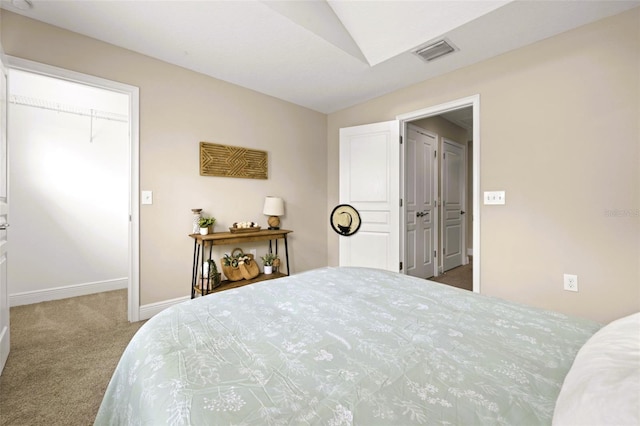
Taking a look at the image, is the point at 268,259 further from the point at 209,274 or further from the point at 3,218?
the point at 3,218

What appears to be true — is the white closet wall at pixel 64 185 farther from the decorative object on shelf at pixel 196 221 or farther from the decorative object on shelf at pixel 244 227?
the decorative object on shelf at pixel 244 227

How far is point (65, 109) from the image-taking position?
3137mm

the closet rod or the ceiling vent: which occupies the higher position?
the ceiling vent

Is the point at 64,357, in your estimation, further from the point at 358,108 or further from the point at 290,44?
the point at 358,108

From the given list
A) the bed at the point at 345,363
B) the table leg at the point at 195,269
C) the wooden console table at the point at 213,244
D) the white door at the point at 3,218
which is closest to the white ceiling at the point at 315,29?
the white door at the point at 3,218

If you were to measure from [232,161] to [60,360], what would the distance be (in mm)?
2138

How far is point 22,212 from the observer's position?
2895mm

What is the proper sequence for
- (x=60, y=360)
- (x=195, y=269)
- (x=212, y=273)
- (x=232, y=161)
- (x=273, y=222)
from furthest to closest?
(x=273, y=222) → (x=232, y=161) → (x=195, y=269) → (x=212, y=273) → (x=60, y=360)

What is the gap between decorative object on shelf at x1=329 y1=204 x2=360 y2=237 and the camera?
3.54 m

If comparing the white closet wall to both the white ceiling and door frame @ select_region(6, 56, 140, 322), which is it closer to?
door frame @ select_region(6, 56, 140, 322)

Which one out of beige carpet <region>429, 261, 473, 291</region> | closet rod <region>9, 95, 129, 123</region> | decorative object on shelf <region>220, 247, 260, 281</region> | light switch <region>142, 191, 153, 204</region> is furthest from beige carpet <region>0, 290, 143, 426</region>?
beige carpet <region>429, 261, 473, 291</region>

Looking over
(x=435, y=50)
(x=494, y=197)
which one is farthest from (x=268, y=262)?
(x=435, y=50)

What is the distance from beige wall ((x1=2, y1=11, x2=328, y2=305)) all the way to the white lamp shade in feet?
0.40

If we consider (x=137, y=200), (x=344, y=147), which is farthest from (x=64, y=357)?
(x=344, y=147)
